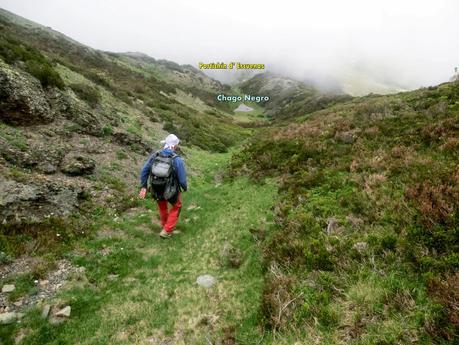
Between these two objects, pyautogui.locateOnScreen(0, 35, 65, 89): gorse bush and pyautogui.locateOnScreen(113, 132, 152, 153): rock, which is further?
pyautogui.locateOnScreen(113, 132, 152, 153): rock

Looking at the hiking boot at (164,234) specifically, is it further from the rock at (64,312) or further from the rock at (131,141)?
the rock at (131,141)

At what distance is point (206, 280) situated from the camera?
7820 mm

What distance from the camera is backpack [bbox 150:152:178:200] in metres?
9.72

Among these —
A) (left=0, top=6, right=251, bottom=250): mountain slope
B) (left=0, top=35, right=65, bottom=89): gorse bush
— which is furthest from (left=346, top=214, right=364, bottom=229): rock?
(left=0, top=35, right=65, bottom=89): gorse bush

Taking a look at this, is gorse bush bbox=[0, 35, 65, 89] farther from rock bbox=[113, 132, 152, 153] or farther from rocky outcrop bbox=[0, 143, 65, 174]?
rocky outcrop bbox=[0, 143, 65, 174]

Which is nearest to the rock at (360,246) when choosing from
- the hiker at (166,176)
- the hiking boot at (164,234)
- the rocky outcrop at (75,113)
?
the hiker at (166,176)

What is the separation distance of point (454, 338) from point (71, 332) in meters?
6.72

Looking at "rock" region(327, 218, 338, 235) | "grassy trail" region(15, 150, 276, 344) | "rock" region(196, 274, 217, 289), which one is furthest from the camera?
"rock" region(327, 218, 338, 235)

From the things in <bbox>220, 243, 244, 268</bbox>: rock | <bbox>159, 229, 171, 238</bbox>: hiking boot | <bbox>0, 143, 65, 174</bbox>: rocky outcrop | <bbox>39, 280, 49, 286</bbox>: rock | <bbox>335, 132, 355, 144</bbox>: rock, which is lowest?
<bbox>159, 229, 171, 238</bbox>: hiking boot

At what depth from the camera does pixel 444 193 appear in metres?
7.10

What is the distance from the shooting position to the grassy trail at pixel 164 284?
6.11m

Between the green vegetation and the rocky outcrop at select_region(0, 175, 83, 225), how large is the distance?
6.96 meters

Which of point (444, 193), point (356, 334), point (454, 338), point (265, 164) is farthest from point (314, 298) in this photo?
point (265, 164)

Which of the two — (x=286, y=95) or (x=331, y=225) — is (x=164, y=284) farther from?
(x=286, y=95)
